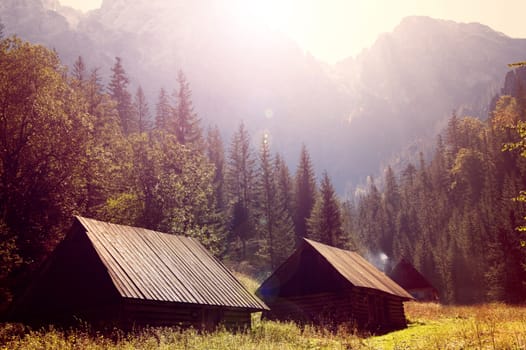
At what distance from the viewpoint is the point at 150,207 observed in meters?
45.5

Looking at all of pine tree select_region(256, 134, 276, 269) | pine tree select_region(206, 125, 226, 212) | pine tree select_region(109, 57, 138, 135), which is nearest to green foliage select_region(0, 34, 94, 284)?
pine tree select_region(256, 134, 276, 269)

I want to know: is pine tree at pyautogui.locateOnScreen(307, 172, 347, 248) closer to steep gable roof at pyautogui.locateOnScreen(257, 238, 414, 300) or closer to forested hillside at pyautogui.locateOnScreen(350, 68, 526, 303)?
forested hillside at pyautogui.locateOnScreen(350, 68, 526, 303)

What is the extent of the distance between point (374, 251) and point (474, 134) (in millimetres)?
33400

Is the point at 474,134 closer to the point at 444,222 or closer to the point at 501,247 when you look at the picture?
the point at 444,222

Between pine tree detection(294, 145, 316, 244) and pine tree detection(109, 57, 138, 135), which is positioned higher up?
pine tree detection(109, 57, 138, 135)

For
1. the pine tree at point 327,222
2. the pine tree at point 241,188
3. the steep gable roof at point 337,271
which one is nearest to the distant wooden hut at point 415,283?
the pine tree at point 327,222

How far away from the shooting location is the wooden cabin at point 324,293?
105 ft

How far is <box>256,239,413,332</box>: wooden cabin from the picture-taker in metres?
31.9

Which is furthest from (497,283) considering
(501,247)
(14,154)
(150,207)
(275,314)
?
(14,154)

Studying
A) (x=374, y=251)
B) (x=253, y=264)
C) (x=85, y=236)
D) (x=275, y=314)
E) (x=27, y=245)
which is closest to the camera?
(x=85, y=236)

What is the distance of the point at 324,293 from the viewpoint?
32.8 metres

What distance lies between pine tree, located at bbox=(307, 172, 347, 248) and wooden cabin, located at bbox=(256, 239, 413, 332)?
81.2 feet

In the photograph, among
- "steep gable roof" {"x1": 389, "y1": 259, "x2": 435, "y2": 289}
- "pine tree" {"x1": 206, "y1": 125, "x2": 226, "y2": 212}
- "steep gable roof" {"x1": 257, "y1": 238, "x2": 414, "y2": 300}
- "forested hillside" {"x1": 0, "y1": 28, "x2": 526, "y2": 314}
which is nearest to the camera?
"forested hillside" {"x1": 0, "y1": 28, "x2": 526, "y2": 314}

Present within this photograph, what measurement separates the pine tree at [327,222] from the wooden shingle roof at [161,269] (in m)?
34.9
